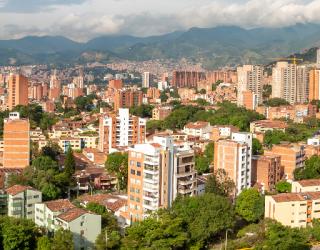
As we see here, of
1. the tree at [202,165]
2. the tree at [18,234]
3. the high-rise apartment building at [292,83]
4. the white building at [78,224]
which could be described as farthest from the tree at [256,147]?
the high-rise apartment building at [292,83]

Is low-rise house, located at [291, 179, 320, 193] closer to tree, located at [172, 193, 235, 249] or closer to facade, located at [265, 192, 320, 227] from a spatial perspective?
facade, located at [265, 192, 320, 227]

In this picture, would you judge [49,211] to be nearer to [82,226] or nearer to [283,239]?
[82,226]

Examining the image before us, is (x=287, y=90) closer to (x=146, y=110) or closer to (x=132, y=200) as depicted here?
(x=146, y=110)

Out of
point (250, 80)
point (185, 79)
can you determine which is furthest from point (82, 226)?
point (185, 79)

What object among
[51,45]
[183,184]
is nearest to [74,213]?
[183,184]

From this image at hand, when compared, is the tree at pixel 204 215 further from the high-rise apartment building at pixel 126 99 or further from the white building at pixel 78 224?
the high-rise apartment building at pixel 126 99
